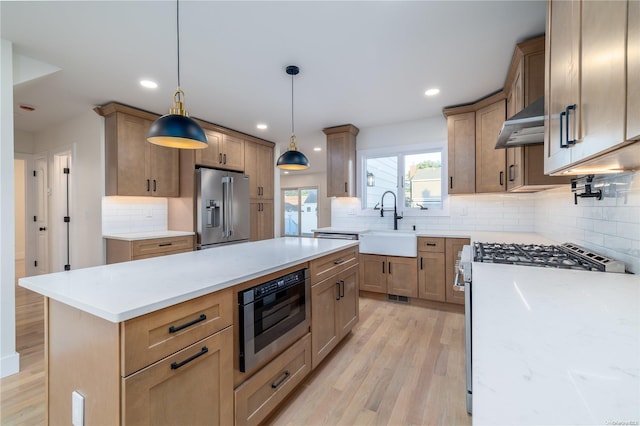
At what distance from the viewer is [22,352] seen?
8.02ft

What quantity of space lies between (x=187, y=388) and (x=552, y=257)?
6.70ft

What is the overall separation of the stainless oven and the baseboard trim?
7.20ft

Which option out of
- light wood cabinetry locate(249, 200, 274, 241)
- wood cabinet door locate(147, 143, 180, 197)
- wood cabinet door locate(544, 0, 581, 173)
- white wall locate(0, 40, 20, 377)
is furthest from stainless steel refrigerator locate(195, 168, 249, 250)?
wood cabinet door locate(544, 0, 581, 173)

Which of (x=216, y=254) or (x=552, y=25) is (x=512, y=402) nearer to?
(x=552, y=25)

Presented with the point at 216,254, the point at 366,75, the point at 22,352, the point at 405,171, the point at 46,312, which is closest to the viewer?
the point at 46,312

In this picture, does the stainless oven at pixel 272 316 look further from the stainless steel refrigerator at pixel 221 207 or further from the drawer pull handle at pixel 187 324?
the stainless steel refrigerator at pixel 221 207

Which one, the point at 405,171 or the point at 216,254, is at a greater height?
the point at 405,171

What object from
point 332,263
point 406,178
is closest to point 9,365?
point 332,263

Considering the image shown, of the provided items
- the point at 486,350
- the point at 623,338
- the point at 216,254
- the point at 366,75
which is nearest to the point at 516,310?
the point at 623,338

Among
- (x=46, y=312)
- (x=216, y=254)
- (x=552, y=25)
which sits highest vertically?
(x=552, y=25)

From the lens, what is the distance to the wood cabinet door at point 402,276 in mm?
3541

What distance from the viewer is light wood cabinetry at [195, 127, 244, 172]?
404 cm

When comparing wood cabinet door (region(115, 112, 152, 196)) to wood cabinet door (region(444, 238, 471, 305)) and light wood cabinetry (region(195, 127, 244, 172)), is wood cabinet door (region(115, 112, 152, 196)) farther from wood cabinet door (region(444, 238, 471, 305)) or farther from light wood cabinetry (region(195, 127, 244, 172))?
wood cabinet door (region(444, 238, 471, 305))

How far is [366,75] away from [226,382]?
8.92 feet
